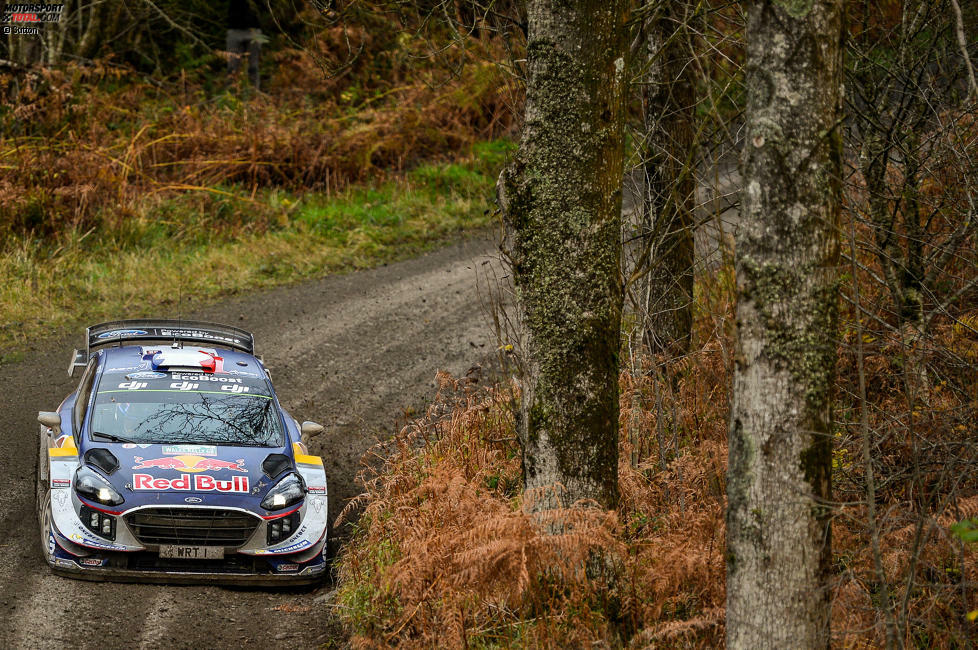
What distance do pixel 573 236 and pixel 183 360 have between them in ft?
15.6

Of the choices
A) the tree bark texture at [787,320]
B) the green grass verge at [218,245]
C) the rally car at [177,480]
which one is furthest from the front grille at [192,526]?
the green grass verge at [218,245]

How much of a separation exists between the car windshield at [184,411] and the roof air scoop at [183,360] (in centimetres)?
9

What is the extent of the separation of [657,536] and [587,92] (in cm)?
294

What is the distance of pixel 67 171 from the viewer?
1673cm

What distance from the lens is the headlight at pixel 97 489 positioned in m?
7.66

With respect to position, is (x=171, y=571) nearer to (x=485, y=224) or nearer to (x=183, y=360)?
(x=183, y=360)

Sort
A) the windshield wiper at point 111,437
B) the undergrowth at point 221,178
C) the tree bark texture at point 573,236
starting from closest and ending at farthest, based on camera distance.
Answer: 1. the tree bark texture at point 573,236
2. the windshield wiper at point 111,437
3. the undergrowth at point 221,178

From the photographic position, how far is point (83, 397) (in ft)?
29.5

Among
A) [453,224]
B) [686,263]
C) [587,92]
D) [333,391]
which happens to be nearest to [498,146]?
[453,224]

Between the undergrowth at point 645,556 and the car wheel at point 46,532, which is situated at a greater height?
the undergrowth at point 645,556

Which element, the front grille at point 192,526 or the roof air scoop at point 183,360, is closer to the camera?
the front grille at point 192,526

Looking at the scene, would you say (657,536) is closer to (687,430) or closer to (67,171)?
(687,430)

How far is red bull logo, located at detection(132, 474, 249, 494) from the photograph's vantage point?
778 cm

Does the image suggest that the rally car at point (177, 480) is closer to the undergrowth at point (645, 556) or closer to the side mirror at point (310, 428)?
the side mirror at point (310, 428)
